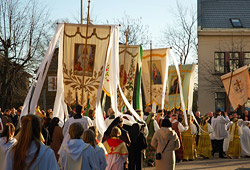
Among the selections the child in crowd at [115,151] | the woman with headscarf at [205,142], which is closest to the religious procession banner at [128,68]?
the woman with headscarf at [205,142]

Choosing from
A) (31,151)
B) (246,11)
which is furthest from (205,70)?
(31,151)

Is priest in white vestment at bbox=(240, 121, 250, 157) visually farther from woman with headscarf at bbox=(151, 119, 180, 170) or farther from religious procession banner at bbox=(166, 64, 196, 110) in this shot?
woman with headscarf at bbox=(151, 119, 180, 170)

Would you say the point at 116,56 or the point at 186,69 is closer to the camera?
the point at 116,56

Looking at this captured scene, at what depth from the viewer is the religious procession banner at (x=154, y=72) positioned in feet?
59.1

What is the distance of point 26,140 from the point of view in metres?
4.86

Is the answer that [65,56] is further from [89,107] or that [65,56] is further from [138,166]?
[138,166]

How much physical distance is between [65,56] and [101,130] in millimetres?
2622

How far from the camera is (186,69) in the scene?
2136 cm

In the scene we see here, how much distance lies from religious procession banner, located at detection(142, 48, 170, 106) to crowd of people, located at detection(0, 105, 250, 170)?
1.44m

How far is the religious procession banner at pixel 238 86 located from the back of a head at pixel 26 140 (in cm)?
1629

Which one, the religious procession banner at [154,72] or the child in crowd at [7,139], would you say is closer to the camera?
the child in crowd at [7,139]

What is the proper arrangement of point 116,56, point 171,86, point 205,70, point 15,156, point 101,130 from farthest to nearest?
point 205,70, point 171,86, point 116,56, point 101,130, point 15,156

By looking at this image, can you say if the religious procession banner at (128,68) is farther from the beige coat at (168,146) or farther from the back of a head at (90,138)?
the back of a head at (90,138)

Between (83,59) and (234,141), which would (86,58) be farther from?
(234,141)
